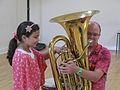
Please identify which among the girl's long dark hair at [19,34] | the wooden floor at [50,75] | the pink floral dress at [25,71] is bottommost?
the wooden floor at [50,75]

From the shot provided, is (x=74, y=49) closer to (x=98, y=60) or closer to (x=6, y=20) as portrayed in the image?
(x=98, y=60)

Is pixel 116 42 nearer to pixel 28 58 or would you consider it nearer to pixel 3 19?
pixel 3 19

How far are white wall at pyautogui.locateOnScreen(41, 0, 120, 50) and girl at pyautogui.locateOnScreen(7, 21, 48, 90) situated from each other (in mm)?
5141

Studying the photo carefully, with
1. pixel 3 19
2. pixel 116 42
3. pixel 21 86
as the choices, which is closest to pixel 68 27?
pixel 21 86

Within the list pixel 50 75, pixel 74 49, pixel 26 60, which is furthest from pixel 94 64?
pixel 50 75

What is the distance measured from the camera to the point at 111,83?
12.8 feet

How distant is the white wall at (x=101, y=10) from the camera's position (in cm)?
669

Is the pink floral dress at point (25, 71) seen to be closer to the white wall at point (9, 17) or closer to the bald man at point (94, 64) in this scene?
the bald man at point (94, 64)

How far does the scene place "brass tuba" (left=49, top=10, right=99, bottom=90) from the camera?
1486mm

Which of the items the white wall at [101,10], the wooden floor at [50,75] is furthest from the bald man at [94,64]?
the white wall at [101,10]

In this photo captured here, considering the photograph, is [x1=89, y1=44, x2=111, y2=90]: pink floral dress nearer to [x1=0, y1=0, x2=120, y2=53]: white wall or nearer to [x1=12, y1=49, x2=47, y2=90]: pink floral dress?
[x1=12, y1=49, x2=47, y2=90]: pink floral dress

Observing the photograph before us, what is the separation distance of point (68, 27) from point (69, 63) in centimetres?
19

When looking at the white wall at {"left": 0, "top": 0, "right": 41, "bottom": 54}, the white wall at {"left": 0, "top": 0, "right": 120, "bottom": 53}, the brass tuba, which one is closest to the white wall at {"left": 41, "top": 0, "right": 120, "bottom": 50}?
the white wall at {"left": 0, "top": 0, "right": 120, "bottom": 53}

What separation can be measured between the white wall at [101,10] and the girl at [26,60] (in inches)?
202
